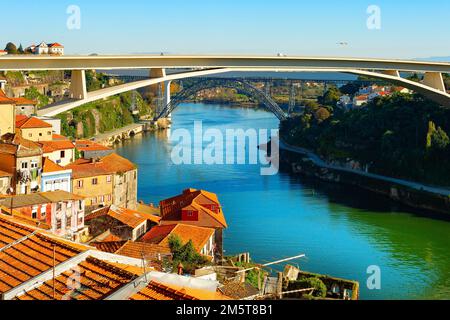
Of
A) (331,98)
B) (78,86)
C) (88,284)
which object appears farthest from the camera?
(331,98)

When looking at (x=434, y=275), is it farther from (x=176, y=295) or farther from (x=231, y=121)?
(x=231, y=121)

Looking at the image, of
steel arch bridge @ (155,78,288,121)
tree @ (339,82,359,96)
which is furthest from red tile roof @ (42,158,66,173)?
steel arch bridge @ (155,78,288,121)

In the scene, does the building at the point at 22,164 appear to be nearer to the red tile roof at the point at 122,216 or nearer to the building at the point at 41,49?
the red tile roof at the point at 122,216

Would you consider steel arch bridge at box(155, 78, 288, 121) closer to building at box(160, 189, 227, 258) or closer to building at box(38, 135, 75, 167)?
building at box(38, 135, 75, 167)

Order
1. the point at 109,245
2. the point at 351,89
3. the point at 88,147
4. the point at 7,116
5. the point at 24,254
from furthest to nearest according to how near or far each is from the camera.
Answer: the point at 351,89, the point at 88,147, the point at 7,116, the point at 109,245, the point at 24,254

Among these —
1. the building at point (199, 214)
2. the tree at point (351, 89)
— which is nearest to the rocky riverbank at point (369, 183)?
the building at point (199, 214)

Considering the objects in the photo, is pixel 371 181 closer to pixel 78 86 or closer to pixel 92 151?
pixel 78 86

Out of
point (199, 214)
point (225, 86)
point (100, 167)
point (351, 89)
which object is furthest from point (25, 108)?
point (225, 86)
